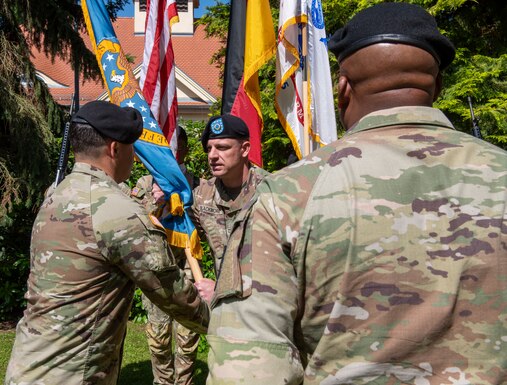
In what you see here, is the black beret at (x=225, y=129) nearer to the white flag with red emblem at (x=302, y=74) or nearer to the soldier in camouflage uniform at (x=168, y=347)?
the soldier in camouflage uniform at (x=168, y=347)

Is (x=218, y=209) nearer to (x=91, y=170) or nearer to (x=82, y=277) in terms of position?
(x=91, y=170)

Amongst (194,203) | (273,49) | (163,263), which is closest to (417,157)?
(163,263)

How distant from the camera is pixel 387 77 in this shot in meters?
1.50

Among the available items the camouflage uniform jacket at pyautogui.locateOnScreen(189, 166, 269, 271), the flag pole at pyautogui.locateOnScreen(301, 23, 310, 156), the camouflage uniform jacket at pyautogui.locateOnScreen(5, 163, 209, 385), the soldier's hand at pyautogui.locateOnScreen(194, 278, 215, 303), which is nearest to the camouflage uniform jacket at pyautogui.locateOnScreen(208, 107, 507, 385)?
the camouflage uniform jacket at pyautogui.locateOnScreen(5, 163, 209, 385)

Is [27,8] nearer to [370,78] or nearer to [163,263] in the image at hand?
[163,263]

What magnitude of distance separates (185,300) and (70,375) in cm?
60

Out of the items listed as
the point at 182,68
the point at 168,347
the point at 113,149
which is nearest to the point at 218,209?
the point at 168,347

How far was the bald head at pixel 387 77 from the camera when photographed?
4.87ft

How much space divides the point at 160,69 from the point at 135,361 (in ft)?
10.6

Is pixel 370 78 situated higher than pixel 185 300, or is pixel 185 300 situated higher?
pixel 370 78

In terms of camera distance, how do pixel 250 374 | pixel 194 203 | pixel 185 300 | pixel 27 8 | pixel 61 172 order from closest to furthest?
pixel 250 374 < pixel 185 300 < pixel 194 203 < pixel 61 172 < pixel 27 8

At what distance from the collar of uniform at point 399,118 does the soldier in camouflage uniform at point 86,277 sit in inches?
57.6

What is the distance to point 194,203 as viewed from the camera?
4984 mm

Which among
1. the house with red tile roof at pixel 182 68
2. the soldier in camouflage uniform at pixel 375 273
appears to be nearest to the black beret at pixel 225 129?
the soldier in camouflage uniform at pixel 375 273
